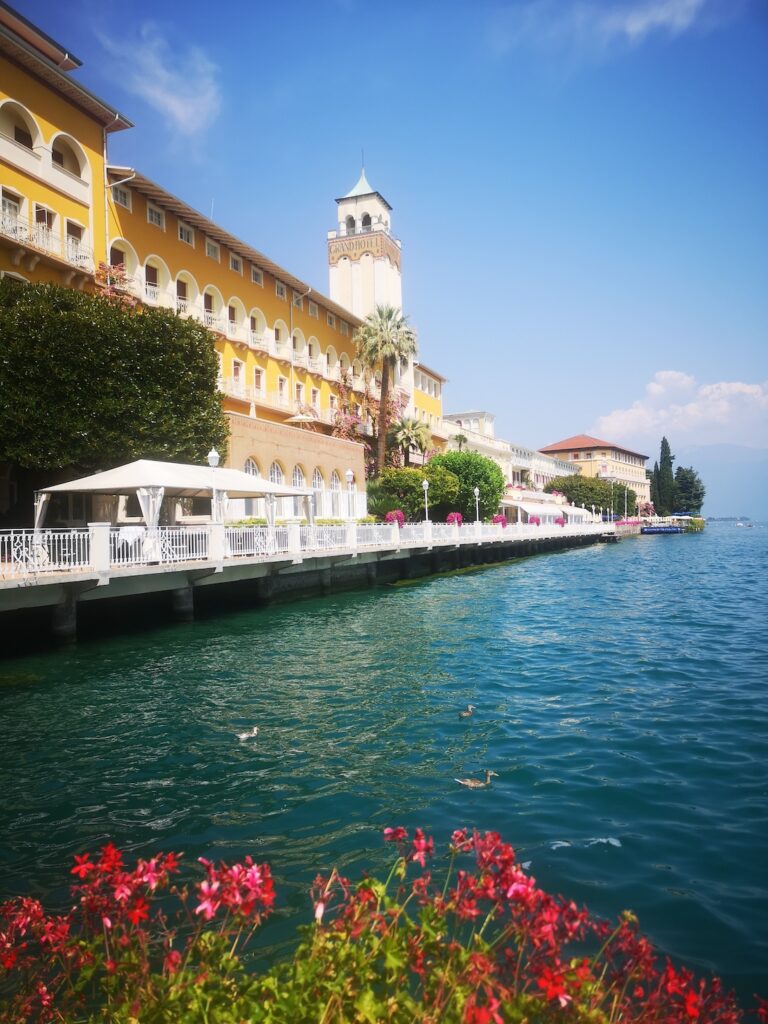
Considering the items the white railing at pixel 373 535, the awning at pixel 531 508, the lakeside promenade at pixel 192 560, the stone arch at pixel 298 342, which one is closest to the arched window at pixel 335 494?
the lakeside promenade at pixel 192 560

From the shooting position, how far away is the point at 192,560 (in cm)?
1805

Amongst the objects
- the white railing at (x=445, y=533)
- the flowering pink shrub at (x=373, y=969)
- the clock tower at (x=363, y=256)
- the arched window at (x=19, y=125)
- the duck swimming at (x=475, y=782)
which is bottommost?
the duck swimming at (x=475, y=782)

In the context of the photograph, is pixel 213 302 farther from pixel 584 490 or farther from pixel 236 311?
pixel 584 490

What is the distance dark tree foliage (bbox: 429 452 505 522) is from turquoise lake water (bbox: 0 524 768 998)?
3293cm

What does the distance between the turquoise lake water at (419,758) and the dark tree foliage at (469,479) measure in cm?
3293

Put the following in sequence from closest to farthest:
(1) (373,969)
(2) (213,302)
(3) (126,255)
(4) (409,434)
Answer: (1) (373,969), (3) (126,255), (2) (213,302), (4) (409,434)

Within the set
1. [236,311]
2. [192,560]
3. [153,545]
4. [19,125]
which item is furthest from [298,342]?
[153,545]

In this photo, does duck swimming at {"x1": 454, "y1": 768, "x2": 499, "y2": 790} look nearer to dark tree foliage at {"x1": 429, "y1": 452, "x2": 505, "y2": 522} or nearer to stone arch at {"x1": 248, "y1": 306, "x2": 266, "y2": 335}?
stone arch at {"x1": 248, "y1": 306, "x2": 266, "y2": 335}

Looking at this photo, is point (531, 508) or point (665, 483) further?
point (665, 483)

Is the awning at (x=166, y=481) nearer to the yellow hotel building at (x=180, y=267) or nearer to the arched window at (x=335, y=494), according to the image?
the yellow hotel building at (x=180, y=267)

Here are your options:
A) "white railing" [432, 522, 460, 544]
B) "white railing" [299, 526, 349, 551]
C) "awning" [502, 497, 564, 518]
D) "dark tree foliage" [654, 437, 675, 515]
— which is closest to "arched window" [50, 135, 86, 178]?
"white railing" [299, 526, 349, 551]

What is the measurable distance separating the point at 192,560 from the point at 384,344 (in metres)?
30.0

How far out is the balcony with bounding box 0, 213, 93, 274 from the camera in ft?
74.2

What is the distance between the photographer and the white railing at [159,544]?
14062 millimetres
